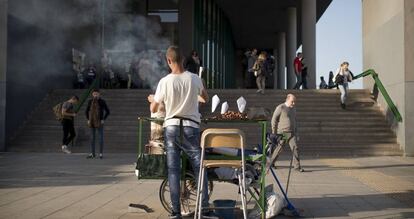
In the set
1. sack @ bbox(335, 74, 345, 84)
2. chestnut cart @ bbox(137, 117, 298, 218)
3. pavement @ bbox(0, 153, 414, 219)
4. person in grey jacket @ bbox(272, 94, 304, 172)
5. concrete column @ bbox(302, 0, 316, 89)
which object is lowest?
pavement @ bbox(0, 153, 414, 219)

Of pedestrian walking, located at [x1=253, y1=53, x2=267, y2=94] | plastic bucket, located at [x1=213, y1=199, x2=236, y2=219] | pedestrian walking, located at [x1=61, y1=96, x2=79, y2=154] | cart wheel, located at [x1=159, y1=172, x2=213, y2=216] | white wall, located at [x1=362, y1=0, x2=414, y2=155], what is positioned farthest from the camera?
pedestrian walking, located at [x1=253, y1=53, x2=267, y2=94]

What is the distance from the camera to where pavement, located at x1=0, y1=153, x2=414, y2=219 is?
6.64 meters

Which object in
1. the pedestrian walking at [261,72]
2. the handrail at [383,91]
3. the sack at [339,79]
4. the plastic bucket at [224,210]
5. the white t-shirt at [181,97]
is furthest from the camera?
the pedestrian walking at [261,72]

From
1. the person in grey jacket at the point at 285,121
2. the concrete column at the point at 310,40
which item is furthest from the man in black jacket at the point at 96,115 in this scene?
the concrete column at the point at 310,40

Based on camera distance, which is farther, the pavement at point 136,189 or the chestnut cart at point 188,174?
the pavement at point 136,189

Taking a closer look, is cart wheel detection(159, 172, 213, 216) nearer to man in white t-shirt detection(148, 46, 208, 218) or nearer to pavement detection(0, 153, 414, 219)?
pavement detection(0, 153, 414, 219)

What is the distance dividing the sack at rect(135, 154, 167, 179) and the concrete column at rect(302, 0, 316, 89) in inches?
760

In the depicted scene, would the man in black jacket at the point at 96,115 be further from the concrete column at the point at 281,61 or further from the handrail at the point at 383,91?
the concrete column at the point at 281,61

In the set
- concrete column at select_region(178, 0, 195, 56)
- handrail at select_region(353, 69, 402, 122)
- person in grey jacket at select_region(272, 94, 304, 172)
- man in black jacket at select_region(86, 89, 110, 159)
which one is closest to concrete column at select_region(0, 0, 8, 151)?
man in black jacket at select_region(86, 89, 110, 159)

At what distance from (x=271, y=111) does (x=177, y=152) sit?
10.1m

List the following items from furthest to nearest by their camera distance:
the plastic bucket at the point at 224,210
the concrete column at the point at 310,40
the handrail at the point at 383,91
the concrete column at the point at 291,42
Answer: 1. the concrete column at the point at 291,42
2. the concrete column at the point at 310,40
3. the handrail at the point at 383,91
4. the plastic bucket at the point at 224,210

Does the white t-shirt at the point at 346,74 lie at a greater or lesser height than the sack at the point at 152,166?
greater

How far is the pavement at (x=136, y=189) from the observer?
6641 millimetres

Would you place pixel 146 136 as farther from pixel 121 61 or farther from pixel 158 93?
pixel 158 93
